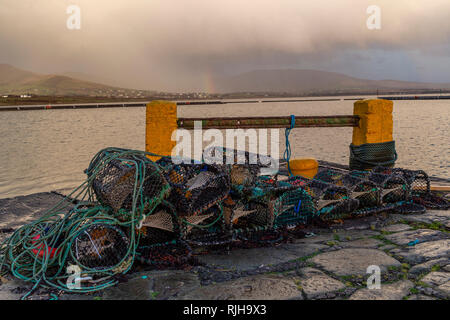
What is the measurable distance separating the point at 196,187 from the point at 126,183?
930mm

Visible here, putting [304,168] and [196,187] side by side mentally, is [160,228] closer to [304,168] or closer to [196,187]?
[196,187]

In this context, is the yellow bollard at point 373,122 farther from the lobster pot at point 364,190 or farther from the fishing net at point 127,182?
the fishing net at point 127,182

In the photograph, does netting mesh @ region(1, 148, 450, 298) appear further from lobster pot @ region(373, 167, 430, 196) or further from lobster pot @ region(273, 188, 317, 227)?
lobster pot @ region(373, 167, 430, 196)

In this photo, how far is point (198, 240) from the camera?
195 inches

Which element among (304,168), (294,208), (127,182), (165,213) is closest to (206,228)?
(165,213)

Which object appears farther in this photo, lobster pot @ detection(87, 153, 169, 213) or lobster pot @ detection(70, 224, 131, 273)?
lobster pot @ detection(87, 153, 169, 213)

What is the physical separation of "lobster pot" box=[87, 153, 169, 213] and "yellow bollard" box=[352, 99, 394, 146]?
5.34 metres

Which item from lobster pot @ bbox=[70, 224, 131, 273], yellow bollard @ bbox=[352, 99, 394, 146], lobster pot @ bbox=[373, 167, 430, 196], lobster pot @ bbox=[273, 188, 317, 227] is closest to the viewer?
lobster pot @ bbox=[70, 224, 131, 273]

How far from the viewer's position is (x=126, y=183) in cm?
475

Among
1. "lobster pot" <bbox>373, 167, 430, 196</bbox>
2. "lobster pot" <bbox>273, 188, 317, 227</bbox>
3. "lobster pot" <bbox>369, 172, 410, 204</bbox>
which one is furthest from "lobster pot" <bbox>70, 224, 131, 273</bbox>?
"lobster pot" <bbox>373, 167, 430, 196</bbox>

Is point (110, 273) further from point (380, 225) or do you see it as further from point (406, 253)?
point (380, 225)

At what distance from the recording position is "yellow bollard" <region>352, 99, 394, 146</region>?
805 centimetres

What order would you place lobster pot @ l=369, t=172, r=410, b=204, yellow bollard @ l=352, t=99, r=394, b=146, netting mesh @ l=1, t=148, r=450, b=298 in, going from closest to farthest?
netting mesh @ l=1, t=148, r=450, b=298 → lobster pot @ l=369, t=172, r=410, b=204 → yellow bollard @ l=352, t=99, r=394, b=146
